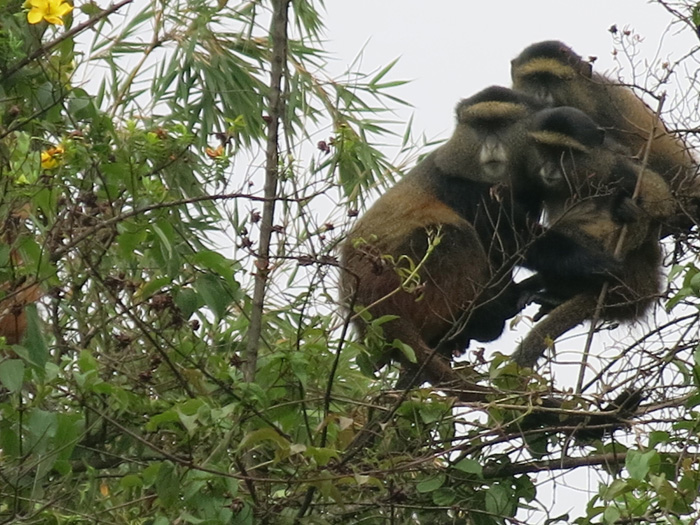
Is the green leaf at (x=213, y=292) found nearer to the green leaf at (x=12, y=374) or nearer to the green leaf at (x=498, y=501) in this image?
the green leaf at (x=12, y=374)

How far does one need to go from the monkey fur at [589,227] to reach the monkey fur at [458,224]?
142 mm

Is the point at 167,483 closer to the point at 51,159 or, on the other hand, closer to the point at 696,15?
the point at 51,159

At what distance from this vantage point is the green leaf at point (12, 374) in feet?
7.04

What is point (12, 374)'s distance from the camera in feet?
7.10

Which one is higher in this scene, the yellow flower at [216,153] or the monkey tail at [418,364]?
the monkey tail at [418,364]

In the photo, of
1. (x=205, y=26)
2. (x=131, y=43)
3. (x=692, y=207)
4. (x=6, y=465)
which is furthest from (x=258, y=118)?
(x=6, y=465)

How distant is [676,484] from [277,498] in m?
0.90

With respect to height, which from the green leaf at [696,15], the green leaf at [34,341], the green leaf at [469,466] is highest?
the green leaf at [696,15]

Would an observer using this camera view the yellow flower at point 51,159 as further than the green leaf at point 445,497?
No

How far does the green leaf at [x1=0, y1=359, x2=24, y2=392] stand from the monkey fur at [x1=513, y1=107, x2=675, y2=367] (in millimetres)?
2227

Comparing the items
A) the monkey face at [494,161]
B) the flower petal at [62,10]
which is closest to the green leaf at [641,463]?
the flower petal at [62,10]

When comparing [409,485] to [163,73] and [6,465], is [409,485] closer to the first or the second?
[6,465]

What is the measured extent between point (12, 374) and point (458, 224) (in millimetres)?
2517

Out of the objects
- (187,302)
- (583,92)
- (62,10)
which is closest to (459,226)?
(583,92)
